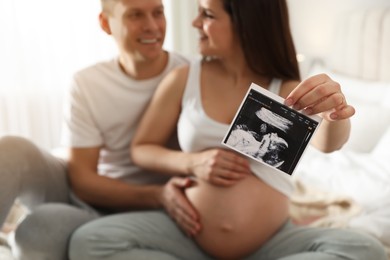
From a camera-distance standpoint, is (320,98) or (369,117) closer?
(320,98)

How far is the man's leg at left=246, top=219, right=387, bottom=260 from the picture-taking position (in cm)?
113

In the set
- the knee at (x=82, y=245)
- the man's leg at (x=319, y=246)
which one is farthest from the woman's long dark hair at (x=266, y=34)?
the knee at (x=82, y=245)

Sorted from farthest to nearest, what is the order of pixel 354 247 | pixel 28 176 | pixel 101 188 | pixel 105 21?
pixel 105 21
pixel 101 188
pixel 28 176
pixel 354 247

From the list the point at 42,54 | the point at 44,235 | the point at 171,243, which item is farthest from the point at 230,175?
the point at 42,54

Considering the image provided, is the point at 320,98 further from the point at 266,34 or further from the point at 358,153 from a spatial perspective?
the point at 358,153

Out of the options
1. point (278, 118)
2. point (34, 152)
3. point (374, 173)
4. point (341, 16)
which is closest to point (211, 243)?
→ point (278, 118)

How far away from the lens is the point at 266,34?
1.29 meters

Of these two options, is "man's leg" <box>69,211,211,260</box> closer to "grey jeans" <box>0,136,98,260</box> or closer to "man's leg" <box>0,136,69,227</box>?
"grey jeans" <box>0,136,98,260</box>

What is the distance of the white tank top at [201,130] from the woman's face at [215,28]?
11 centimetres

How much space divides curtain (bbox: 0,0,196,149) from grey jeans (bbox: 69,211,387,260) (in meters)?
1.38

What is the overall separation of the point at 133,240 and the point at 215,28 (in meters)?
0.54

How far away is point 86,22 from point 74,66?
0.22 m

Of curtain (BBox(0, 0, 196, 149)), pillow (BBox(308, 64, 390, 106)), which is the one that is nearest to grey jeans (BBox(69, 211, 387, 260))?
pillow (BBox(308, 64, 390, 106))

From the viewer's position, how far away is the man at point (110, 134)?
4.63 ft
